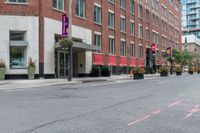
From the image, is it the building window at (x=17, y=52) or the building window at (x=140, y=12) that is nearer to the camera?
the building window at (x=17, y=52)

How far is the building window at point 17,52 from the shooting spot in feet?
109

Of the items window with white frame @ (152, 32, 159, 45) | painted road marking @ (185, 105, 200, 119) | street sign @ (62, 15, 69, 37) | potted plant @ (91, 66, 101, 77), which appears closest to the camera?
painted road marking @ (185, 105, 200, 119)

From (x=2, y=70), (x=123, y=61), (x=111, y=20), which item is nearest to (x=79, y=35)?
(x=2, y=70)

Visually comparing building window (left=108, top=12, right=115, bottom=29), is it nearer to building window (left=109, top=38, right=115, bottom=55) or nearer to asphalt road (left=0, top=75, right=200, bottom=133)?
building window (left=109, top=38, right=115, bottom=55)

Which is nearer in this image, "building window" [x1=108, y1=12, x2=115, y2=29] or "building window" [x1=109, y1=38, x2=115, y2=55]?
"building window" [x1=109, y1=38, x2=115, y2=55]

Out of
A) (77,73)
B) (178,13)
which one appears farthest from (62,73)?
(178,13)

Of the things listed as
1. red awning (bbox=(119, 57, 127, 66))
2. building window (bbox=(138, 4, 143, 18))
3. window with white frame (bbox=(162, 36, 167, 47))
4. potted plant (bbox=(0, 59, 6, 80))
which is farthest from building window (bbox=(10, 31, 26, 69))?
window with white frame (bbox=(162, 36, 167, 47))

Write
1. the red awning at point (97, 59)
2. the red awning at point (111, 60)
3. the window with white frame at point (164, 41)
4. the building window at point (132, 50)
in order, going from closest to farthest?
1. the red awning at point (97, 59)
2. the red awning at point (111, 60)
3. the building window at point (132, 50)
4. the window with white frame at point (164, 41)

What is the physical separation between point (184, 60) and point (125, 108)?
75.6m

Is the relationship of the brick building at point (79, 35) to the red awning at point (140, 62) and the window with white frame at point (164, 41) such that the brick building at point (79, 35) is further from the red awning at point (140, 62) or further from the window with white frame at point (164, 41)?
the window with white frame at point (164, 41)

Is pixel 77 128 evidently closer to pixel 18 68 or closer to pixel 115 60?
pixel 18 68

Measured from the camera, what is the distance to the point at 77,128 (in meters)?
8.79

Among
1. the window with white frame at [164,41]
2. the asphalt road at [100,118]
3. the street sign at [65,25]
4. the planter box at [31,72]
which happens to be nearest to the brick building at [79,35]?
the planter box at [31,72]

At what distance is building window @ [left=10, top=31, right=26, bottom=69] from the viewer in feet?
109
